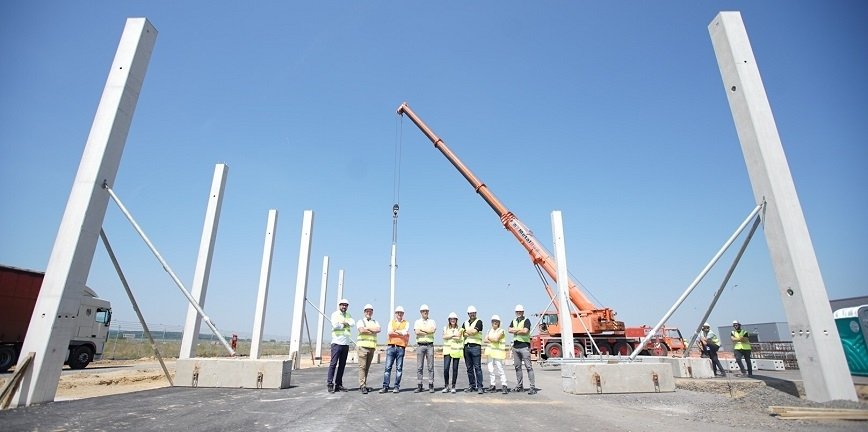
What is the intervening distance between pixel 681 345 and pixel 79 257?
23.8m

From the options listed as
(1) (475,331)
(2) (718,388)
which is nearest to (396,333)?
(1) (475,331)

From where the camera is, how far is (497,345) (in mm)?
9016

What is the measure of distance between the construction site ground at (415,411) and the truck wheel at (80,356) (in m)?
14.3

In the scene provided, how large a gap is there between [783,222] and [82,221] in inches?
460

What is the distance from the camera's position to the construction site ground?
489 cm

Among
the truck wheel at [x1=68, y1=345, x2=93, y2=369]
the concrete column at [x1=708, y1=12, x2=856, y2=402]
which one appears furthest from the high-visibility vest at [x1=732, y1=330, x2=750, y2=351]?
the truck wheel at [x1=68, y1=345, x2=93, y2=369]

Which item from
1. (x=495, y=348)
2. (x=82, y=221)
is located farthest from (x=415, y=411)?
(x=82, y=221)

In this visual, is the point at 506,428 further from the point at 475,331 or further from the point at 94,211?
the point at 94,211

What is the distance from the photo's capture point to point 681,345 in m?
20.6

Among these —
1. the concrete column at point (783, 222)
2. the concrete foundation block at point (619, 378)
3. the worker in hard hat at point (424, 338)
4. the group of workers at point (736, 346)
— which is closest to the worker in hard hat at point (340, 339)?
the worker in hard hat at point (424, 338)

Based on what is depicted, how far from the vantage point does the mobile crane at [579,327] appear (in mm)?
19484

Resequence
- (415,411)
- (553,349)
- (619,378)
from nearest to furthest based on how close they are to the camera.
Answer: (415,411)
(619,378)
(553,349)

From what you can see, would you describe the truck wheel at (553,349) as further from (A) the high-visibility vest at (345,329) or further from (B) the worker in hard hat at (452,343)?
(A) the high-visibility vest at (345,329)

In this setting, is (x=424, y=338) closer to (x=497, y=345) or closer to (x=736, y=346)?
(x=497, y=345)
